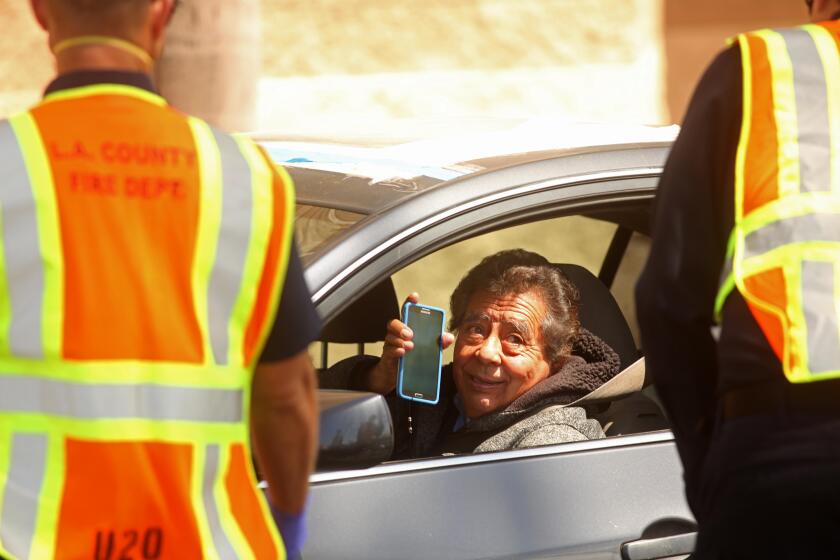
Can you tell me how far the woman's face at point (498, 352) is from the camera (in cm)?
341

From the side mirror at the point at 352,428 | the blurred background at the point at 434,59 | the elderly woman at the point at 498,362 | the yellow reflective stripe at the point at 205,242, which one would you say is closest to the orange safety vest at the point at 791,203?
the side mirror at the point at 352,428

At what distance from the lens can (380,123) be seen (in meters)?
3.96

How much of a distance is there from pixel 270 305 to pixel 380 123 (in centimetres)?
219

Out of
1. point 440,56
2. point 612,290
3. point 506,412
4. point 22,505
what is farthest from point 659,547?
point 440,56

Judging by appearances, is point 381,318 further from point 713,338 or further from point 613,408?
point 713,338

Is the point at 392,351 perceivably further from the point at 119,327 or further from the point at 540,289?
the point at 119,327

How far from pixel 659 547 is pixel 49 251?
1.48 m

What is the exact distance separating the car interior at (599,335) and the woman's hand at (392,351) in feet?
0.39

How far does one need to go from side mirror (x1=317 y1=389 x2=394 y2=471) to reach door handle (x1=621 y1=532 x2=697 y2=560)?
24.5 inches

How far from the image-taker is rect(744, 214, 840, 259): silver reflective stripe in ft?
6.37

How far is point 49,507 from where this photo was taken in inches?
67.6

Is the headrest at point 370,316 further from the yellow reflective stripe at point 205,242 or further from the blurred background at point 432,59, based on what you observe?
the blurred background at point 432,59

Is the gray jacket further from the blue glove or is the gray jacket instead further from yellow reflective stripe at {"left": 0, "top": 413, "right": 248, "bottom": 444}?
yellow reflective stripe at {"left": 0, "top": 413, "right": 248, "bottom": 444}

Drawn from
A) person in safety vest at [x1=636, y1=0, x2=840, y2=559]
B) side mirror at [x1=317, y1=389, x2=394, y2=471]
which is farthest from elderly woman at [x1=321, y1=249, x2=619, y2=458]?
person in safety vest at [x1=636, y1=0, x2=840, y2=559]
